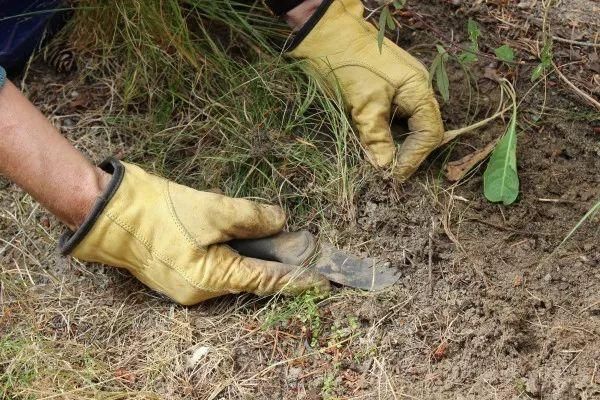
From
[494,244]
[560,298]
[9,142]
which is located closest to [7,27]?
[9,142]

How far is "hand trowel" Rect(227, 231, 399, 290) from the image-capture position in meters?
1.86

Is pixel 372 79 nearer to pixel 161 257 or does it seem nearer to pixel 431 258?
pixel 431 258

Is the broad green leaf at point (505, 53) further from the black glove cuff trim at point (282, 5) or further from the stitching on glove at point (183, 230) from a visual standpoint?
the stitching on glove at point (183, 230)

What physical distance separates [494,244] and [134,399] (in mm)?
981

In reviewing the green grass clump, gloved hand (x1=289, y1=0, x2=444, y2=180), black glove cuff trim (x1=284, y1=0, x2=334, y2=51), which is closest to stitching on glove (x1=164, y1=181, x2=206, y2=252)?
the green grass clump

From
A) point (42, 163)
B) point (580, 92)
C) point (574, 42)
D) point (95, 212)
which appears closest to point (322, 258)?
point (95, 212)

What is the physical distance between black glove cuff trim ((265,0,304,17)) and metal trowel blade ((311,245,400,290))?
2.46ft

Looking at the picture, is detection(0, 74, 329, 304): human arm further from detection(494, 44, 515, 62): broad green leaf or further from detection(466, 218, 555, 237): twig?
detection(494, 44, 515, 62): broad green leaf

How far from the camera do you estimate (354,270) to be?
74.2 inches

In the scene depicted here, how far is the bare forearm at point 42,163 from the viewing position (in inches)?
67.6

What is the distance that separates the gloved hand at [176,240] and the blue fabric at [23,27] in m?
0.70

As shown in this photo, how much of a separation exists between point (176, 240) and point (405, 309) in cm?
60

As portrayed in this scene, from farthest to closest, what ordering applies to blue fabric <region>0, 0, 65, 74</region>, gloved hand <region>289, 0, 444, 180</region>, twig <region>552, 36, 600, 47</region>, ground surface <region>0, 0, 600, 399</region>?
blue fabric <region>0, 0, 65, 74</region>, twig <region>552, 36, 600, 47</region>, gloved hand <region>289, 0, 444, 180</region>, ground surface <region>0, 0, 600, 399</region>

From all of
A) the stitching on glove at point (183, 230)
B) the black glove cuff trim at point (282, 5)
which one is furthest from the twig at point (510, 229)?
the black glove cuff trim at point (282, 5)
